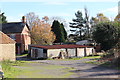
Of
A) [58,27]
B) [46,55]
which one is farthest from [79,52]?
[58,27]

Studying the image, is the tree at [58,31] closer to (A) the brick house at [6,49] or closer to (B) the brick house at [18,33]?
(B) the brick house at [18,33]

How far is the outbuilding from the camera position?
128ft

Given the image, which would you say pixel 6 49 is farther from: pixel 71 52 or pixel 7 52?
pixel 71 52

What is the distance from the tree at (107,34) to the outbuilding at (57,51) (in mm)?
5051

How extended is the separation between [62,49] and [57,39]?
26.5m

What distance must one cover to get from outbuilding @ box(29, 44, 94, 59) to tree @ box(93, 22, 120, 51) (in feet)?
16.6

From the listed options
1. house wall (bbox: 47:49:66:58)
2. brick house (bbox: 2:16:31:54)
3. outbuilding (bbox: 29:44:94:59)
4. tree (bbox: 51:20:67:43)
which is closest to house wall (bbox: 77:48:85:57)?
outbuilding (bbox: 29:44:94:59)

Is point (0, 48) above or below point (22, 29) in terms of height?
below

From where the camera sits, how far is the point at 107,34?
4741cm

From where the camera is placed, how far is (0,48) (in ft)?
105

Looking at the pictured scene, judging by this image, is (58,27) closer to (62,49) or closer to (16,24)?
(16,24)

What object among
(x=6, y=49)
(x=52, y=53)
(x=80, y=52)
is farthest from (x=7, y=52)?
(x=80, y=52)

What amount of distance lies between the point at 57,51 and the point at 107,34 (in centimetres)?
1321

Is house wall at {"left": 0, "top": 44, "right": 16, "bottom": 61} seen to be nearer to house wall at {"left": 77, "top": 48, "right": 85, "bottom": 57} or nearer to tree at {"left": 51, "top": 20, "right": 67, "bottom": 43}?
house wall at {"left": 77, "top": 48, "right": 85, "bottom": 57}
